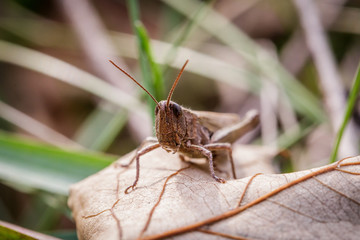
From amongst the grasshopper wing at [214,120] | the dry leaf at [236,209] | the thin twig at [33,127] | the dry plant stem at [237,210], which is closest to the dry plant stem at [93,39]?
the thin twig at [33,127]

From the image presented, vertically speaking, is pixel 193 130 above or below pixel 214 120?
below

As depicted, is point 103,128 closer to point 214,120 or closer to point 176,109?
point 214,120

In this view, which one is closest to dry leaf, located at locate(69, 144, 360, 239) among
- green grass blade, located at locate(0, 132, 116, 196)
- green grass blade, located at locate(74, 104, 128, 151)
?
green grass blade, located at locate(0, 132, 116, 196)

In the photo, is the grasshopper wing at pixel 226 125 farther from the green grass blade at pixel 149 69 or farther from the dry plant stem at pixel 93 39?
the dry plant stem at pixel 93 39

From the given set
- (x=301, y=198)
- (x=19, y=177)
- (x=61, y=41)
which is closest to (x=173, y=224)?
(x=301, y=198)

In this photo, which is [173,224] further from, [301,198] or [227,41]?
[227,41]

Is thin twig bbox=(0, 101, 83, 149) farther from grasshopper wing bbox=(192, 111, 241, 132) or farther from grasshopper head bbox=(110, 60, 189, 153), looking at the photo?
grasshopper head bbox=(110, 60, 189, 153)

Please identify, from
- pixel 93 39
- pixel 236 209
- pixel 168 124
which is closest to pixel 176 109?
pixel 168 124
